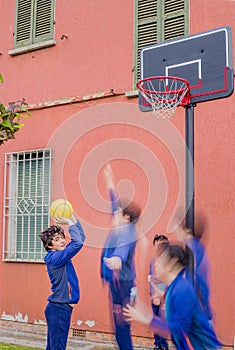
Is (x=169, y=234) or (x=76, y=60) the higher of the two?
(x=76, y=60)

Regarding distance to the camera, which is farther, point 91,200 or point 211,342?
point 91,200

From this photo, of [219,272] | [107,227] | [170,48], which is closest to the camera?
[170,48]

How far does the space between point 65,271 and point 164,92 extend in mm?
2195

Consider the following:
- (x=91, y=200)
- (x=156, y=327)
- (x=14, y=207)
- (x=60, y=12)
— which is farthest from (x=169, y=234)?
(x=60, y=12)

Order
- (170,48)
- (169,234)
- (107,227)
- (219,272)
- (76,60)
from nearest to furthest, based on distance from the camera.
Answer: (170,48) < (219,272) < (169,234) < (107,227) < (76,60)

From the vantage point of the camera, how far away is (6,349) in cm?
734

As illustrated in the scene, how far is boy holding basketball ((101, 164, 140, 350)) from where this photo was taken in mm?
6254

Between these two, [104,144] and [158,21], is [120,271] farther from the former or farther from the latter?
[158,21]

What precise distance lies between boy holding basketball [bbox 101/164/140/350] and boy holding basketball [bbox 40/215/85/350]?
2.51ft

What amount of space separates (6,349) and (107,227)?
2134 millimetres

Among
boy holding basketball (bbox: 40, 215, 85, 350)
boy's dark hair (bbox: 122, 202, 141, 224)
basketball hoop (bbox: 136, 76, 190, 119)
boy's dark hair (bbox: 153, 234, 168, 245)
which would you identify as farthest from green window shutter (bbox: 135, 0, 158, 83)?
boy holding basketball (bbox: 40, 215, 85, 350)

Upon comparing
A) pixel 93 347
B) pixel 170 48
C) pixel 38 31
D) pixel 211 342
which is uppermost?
pixel 38 31

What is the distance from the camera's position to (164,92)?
19.6ft

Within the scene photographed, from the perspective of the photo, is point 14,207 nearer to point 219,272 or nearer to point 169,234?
point 169,234
